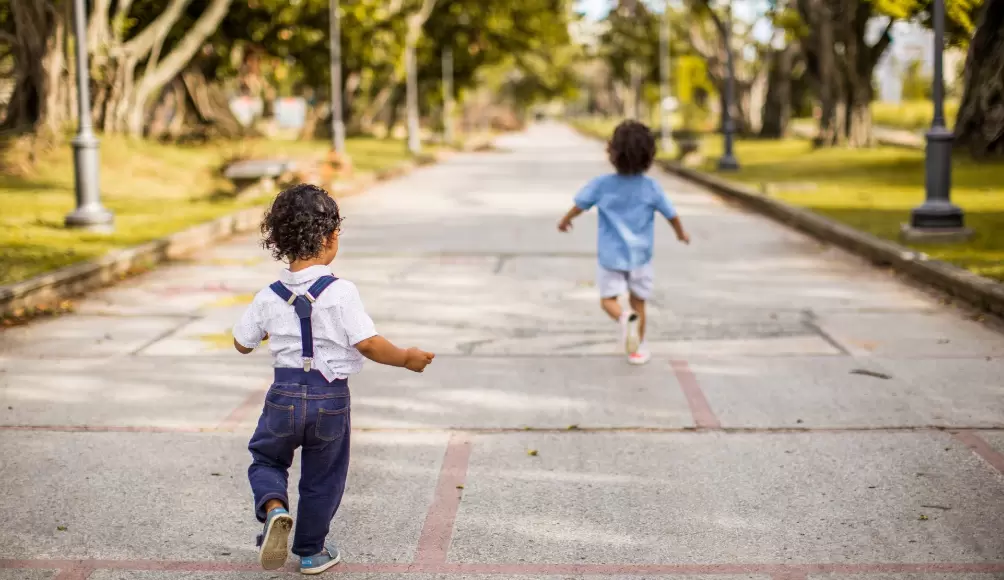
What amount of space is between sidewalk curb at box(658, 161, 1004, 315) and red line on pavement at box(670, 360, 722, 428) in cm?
293

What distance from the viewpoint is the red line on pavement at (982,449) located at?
17.7 feet

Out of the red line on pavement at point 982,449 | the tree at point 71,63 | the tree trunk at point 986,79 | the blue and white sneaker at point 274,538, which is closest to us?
the blue and white sneaker at point 274,538

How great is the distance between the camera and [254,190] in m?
20.3

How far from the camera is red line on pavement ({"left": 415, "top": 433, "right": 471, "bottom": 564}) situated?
4.42 m

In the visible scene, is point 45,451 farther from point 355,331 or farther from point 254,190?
point 254,190

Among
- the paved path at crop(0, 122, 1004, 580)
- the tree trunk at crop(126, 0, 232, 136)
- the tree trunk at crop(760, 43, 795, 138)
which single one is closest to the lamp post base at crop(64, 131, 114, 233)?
the paved path at crop(0, 122, 1004, 580)

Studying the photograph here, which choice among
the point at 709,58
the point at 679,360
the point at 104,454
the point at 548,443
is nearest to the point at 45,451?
the point at 104,454

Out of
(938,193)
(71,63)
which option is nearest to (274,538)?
(938,193)

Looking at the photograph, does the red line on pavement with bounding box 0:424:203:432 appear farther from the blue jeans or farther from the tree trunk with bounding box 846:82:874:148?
the tree trunk with bounding box 846:82:874:148

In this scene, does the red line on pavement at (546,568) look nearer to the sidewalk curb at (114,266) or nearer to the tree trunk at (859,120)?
the sidewalk curb at (114,266)

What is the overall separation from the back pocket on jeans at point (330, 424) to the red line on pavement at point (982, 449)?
2.83 m

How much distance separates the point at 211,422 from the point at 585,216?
12158 mm

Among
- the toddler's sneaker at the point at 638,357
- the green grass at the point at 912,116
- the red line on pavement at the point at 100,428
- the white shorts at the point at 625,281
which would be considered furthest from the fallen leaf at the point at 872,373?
the green grass at the point at 912,116

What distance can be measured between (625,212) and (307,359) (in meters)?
3.97
